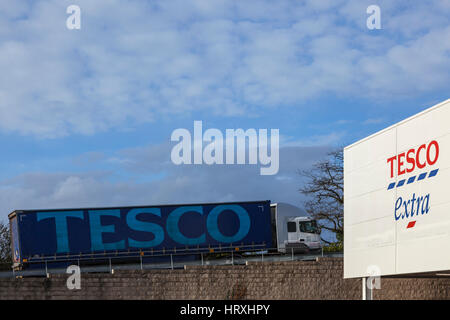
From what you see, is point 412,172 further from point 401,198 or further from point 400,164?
point 401,198

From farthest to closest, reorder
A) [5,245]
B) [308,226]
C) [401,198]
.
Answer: [5,245], [308,226], [401,198]

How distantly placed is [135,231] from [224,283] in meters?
5.97

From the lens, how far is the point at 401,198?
71.6 feet

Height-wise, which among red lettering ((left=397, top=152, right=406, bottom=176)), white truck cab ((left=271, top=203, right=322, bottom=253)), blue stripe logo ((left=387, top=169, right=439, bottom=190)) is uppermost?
red lettering ((left=397, top=152, right=406, bottom=176))

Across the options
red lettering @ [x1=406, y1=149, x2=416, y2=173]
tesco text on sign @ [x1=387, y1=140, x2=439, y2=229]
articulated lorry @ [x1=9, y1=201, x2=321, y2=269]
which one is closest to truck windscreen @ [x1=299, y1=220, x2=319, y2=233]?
articulated lorry @ [x1=9, y1=201, x2=321, y2=269]

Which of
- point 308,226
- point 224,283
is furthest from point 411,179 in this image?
point 308,226

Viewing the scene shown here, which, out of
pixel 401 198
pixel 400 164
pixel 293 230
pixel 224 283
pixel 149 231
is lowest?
pixel 224 283

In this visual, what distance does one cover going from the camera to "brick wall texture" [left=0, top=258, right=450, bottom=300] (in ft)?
110

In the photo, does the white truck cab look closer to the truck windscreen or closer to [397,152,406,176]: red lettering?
the truck windscreen

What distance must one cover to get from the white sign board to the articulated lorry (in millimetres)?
14614

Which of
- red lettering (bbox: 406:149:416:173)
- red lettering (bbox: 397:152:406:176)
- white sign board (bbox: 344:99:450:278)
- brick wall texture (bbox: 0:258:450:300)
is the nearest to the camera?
white sign board (bbox: 344:99:450:278)

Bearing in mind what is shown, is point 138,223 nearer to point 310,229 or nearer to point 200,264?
point 200,264
